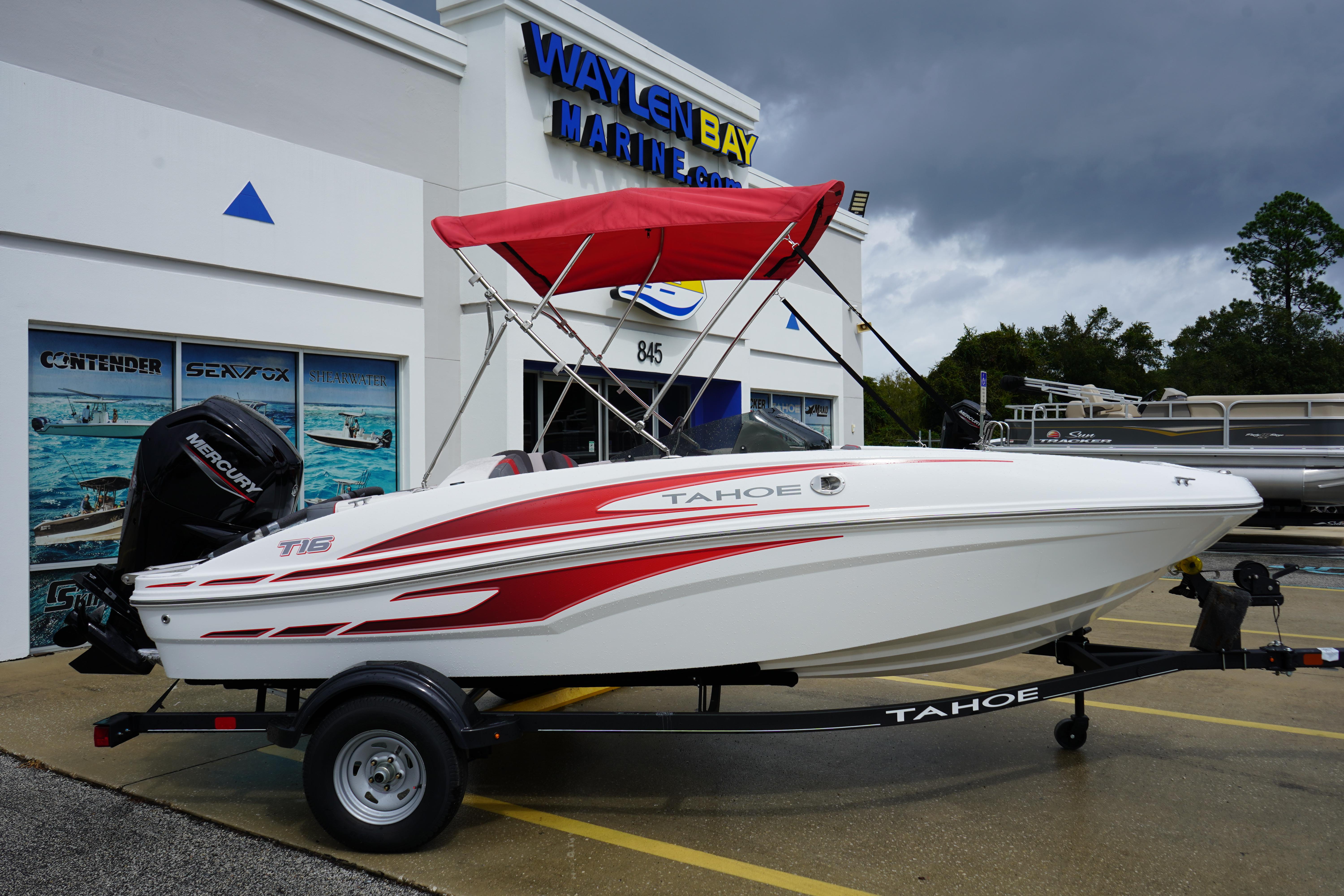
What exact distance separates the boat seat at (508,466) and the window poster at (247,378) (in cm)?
415

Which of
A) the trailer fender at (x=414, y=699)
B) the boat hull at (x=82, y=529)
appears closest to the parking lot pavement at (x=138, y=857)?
the trailer fender at (x=414, y=699)

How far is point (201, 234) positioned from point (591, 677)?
5.94 m

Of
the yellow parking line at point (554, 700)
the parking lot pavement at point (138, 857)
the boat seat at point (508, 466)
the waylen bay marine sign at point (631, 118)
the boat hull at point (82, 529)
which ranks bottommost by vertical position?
the parking lot pavement at point (138, 857)

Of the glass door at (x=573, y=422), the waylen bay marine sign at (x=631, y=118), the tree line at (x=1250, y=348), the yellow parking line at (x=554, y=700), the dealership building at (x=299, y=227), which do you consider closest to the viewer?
the yellow parking line at (x=554, y=700)

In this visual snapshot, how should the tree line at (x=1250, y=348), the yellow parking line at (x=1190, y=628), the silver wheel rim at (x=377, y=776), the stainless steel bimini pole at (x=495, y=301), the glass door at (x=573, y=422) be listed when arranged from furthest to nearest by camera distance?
the tree line at (x=1250, y=348) → the glass door at (x=573, y=422) → the yellow parking line at (x=1190, y=628) → the stainless steel bimini pole at (x=495, y=301) → the silver wheel rim at (x=377, y=776)

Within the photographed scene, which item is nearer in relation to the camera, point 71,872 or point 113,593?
point 71,872

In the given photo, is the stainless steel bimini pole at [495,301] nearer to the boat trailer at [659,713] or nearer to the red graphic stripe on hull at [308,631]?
the red graphic stripe on hull at [308,631]

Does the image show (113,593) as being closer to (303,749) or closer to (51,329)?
(303,749)

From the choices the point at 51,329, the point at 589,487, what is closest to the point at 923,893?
the point at 589,487

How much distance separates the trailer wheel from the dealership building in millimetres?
2718

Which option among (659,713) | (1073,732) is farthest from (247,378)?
(1073,732)

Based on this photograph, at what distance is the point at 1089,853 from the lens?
10.1ft

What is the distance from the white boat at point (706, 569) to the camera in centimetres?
312

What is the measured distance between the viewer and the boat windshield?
3.57 m
